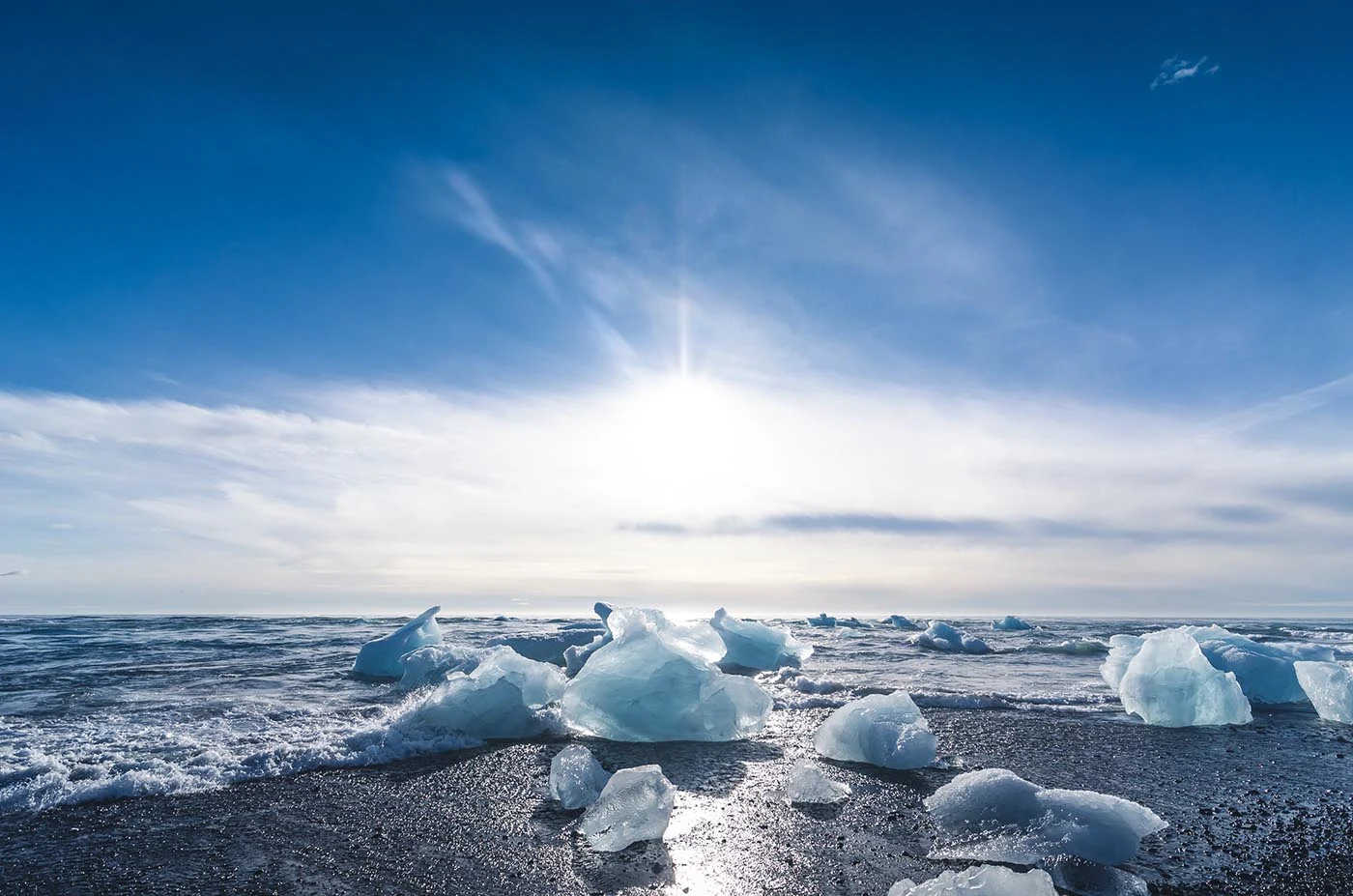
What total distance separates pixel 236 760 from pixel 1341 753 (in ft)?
35.1

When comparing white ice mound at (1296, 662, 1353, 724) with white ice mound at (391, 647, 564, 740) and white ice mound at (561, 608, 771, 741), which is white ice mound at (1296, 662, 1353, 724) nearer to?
white ice mound at (561, 608, 771, 741)

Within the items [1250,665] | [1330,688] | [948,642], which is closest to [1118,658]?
[1250,665]

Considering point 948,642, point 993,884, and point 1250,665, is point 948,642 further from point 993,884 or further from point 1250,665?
point 993,884

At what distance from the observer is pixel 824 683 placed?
11.3 metres

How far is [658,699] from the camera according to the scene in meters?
7.39

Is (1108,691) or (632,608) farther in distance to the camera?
(1108,691)

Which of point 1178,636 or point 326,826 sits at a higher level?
point 1178,636

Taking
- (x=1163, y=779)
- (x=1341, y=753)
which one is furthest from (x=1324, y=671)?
(x=1163, y=779)

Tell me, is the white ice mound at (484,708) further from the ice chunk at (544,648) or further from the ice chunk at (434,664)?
the ice chunk at (544,648)

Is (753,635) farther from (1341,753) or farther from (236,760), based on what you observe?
(236,760)

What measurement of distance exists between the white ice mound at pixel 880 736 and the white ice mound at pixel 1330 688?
7.10 metres

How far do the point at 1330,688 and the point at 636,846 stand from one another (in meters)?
10.5

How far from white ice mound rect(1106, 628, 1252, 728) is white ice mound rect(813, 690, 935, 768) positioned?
4242 mm

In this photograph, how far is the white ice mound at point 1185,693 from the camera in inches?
338
